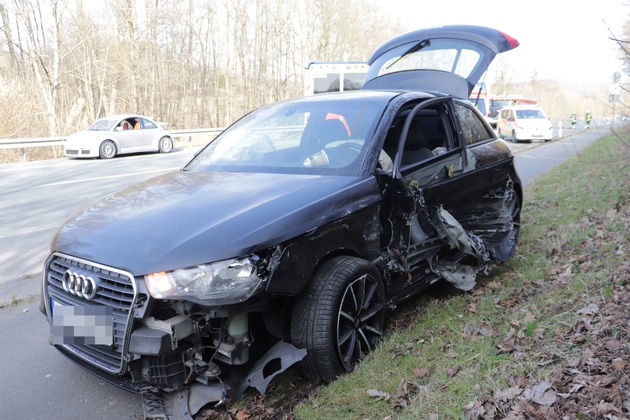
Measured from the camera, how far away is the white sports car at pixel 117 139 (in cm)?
1692

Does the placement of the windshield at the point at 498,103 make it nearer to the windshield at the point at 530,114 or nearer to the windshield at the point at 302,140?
the windshield at the point at 530,114

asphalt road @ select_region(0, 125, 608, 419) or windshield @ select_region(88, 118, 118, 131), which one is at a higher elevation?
windshield @ select_region(88, 118, 118, 131)

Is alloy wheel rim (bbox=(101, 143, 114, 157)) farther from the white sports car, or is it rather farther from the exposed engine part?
the exposed engine part

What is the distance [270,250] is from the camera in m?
2.73

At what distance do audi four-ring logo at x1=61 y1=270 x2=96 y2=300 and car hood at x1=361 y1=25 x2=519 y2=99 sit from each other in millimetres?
4361

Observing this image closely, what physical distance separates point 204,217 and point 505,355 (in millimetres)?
2042

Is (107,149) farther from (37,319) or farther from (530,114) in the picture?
(530,114)


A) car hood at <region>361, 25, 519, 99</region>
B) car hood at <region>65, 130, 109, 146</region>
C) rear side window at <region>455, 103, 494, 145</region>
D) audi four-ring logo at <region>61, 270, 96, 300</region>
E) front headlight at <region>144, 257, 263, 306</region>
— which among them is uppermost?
car hood at <region>361, 25, 519, 99</region>

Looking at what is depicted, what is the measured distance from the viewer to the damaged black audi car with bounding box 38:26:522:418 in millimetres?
2607

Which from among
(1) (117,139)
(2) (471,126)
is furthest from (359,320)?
(1) (117,139)

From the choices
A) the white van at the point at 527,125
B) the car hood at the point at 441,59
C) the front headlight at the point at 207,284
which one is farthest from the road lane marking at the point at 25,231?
the white van at the point at 527,125

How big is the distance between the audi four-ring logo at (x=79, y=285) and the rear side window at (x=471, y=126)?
11.8 ft

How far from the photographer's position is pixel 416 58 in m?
6.73

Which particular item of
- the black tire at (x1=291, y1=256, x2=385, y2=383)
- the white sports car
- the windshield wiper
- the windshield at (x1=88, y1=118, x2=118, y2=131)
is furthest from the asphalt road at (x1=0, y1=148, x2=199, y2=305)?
the windshield wiper
